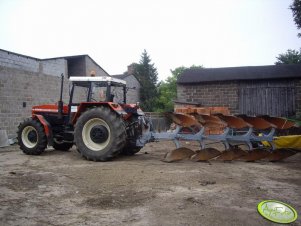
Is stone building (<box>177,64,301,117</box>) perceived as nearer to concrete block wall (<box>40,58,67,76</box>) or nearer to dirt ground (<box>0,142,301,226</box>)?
concrete block wall (<box>40,58,67,76</box>)

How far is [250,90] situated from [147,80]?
83.1 feet

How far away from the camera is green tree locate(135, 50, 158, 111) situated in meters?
36.5

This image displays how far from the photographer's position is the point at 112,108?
660cm

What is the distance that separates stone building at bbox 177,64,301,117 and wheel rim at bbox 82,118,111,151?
9.87 meters

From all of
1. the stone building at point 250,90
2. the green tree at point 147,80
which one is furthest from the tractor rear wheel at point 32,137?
the green tree at point 147,80

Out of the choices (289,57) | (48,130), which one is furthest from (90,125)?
(289,57)

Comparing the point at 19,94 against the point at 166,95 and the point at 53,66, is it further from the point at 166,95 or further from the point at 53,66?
the point at 166,95

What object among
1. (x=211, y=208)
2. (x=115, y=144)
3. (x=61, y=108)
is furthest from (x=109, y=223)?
(x=61, y=108)

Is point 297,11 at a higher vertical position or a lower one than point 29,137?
higher

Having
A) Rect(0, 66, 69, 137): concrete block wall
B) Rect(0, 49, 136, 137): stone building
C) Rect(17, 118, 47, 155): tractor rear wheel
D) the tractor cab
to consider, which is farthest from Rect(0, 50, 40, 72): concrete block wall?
the tractor cab

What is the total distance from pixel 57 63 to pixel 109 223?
13.7 metres

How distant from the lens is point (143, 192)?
4.01 metres

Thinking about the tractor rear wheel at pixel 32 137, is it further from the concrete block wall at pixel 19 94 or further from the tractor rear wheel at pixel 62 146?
the concrete block wall at pixel 19 94

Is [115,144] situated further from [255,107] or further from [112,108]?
[255,107]
